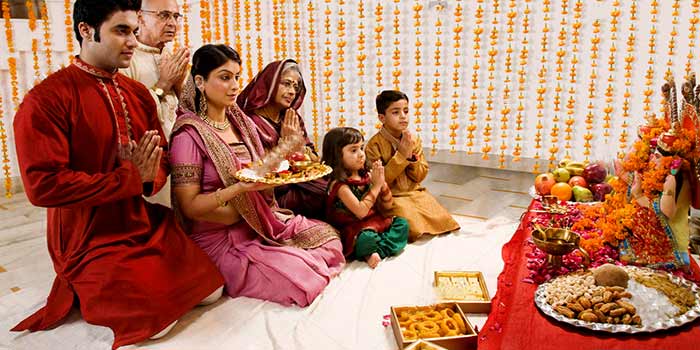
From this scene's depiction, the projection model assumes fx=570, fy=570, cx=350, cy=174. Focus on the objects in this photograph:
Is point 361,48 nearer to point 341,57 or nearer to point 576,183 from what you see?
point 341,57

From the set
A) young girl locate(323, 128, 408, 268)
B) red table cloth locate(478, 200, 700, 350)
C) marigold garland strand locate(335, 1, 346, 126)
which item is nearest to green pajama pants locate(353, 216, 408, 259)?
young girl locate(323, 128, 408, 268)

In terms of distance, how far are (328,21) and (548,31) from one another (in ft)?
6.47

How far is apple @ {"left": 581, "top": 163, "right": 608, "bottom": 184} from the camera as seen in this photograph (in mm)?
3826

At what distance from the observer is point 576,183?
3811 mm

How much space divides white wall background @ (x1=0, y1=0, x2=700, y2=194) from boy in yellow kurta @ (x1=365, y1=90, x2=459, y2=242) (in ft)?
3.53

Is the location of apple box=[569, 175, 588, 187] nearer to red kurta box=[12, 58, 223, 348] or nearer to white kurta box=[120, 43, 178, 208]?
red kurta box=[12, 58, 223, 348]

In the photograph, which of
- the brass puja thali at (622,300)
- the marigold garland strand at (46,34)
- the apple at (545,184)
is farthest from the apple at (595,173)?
the marigold garland strand at (46,34)

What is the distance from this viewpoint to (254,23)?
19.3 feet

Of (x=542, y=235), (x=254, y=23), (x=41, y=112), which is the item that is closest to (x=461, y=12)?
(x=254, y=23)

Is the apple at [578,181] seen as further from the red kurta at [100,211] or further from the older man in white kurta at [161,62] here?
the older man in white kurta at [161,62]

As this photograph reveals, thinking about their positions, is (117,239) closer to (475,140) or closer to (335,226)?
(335,226)

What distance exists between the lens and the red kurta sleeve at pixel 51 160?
231 centimetres

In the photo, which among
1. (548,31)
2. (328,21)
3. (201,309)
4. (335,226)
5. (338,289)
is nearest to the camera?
(201,309)

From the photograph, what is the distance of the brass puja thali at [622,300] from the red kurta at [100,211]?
5.28 feet
